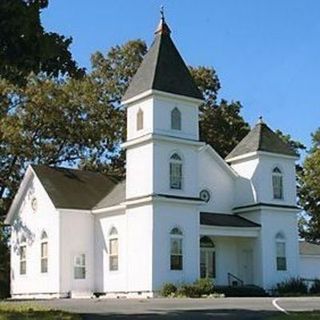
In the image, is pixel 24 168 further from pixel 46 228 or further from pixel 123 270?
pixel 123 270

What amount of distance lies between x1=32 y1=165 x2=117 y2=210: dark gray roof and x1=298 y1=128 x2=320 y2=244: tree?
1896 centimetres

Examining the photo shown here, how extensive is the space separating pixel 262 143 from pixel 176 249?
9.82 m

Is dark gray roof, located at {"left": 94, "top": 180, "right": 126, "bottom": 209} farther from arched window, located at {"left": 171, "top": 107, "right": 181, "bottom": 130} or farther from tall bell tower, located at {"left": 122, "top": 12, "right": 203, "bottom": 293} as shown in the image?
arched window, located at {"left": 171, "top": 107, "right": 181, "bottom": 130}

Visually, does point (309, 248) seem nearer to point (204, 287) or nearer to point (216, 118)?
point (216, 118)

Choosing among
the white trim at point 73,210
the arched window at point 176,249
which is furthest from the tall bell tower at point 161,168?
the white trim at point 73,210

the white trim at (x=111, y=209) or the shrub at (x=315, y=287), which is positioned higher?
the white trim at (x=111, y=209)

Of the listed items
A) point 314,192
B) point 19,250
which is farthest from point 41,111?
point 314,192

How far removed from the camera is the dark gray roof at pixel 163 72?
1639 inches

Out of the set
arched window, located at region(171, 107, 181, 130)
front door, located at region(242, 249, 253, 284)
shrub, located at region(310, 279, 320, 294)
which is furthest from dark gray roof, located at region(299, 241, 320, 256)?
arched window, located at region(171, 107, 181, 130)

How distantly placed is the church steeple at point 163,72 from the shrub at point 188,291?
1057 centimetres

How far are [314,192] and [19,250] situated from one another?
25.8 m

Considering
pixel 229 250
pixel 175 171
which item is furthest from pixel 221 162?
pixel 175 171

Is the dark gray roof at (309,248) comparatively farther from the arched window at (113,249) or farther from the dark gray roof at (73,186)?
the arched window at (113,249)

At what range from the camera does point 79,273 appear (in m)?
44.2
